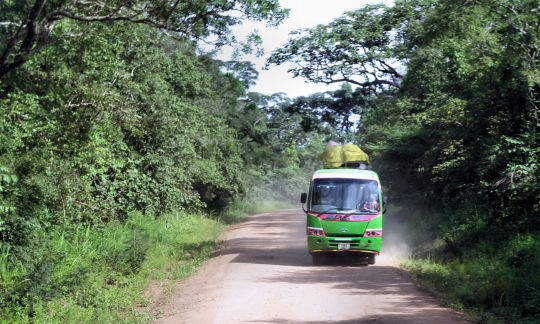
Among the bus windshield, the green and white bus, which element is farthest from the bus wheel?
the bus windshield

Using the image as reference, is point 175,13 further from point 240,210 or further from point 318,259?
point 240,210

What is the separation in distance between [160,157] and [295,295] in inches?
382

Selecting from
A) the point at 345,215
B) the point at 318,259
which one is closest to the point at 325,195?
the point at 345,215

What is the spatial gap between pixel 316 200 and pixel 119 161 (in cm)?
557

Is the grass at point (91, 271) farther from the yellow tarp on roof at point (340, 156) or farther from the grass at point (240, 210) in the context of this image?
the grass at point (240, 210)

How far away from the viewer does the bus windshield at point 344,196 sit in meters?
16.2

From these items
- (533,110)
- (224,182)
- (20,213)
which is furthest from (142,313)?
(224,182)

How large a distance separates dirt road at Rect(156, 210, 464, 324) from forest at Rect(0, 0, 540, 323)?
78cm

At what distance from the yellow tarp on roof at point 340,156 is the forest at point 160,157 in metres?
2.27

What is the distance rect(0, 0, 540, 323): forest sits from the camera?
10.5m

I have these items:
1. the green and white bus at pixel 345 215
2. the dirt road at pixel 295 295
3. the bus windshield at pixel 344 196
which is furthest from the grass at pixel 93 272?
the bus windshield at pixel 344 196

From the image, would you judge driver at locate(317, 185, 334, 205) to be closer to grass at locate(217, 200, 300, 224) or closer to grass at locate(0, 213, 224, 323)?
grass at locate(0, 213, 224, 323)

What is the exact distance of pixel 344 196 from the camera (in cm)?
1642

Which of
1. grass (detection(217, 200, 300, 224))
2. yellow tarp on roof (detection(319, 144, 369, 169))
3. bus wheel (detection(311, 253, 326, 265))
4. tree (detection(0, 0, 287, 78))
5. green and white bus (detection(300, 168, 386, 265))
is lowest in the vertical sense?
grass (detection(217, 200, 300, 224))
